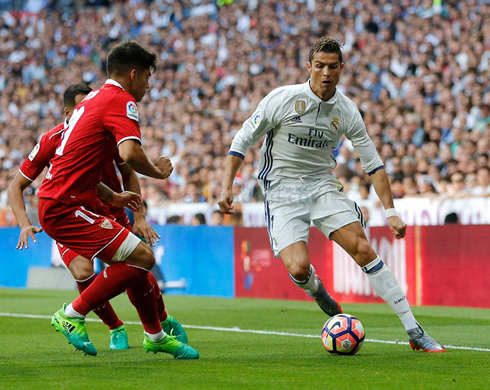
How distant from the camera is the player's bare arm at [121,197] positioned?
621 centimetres

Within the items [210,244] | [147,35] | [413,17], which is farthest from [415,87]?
[147,35]

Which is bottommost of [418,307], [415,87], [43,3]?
[418,307]

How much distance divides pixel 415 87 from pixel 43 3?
21569mm

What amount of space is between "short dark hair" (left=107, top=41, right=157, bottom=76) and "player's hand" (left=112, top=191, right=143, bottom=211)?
33.9 inches

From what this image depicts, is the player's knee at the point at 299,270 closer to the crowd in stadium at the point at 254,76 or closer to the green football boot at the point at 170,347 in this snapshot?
the green football boot at the point at 170,347

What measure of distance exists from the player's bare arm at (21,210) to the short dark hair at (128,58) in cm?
120

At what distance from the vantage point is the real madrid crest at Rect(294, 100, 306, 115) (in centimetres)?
709

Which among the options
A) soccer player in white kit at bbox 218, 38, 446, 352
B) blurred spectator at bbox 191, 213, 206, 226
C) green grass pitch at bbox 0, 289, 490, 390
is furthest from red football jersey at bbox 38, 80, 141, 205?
blurred spectator at bbox 191, 213, 206, 226

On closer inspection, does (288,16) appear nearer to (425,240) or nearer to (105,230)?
(425,240)

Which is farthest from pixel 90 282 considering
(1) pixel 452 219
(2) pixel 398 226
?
(1) pixel 452 219

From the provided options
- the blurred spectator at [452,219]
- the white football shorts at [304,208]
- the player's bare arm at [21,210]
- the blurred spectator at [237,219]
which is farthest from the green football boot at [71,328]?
the blurred spectator at [237,219]

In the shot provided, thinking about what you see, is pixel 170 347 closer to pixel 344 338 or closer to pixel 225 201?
pixel 225 201

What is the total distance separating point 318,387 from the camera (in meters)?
4.99

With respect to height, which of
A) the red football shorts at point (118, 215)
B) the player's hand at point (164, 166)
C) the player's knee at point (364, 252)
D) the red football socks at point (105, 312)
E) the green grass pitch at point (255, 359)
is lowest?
the green grass pitch at point (255, 359)
